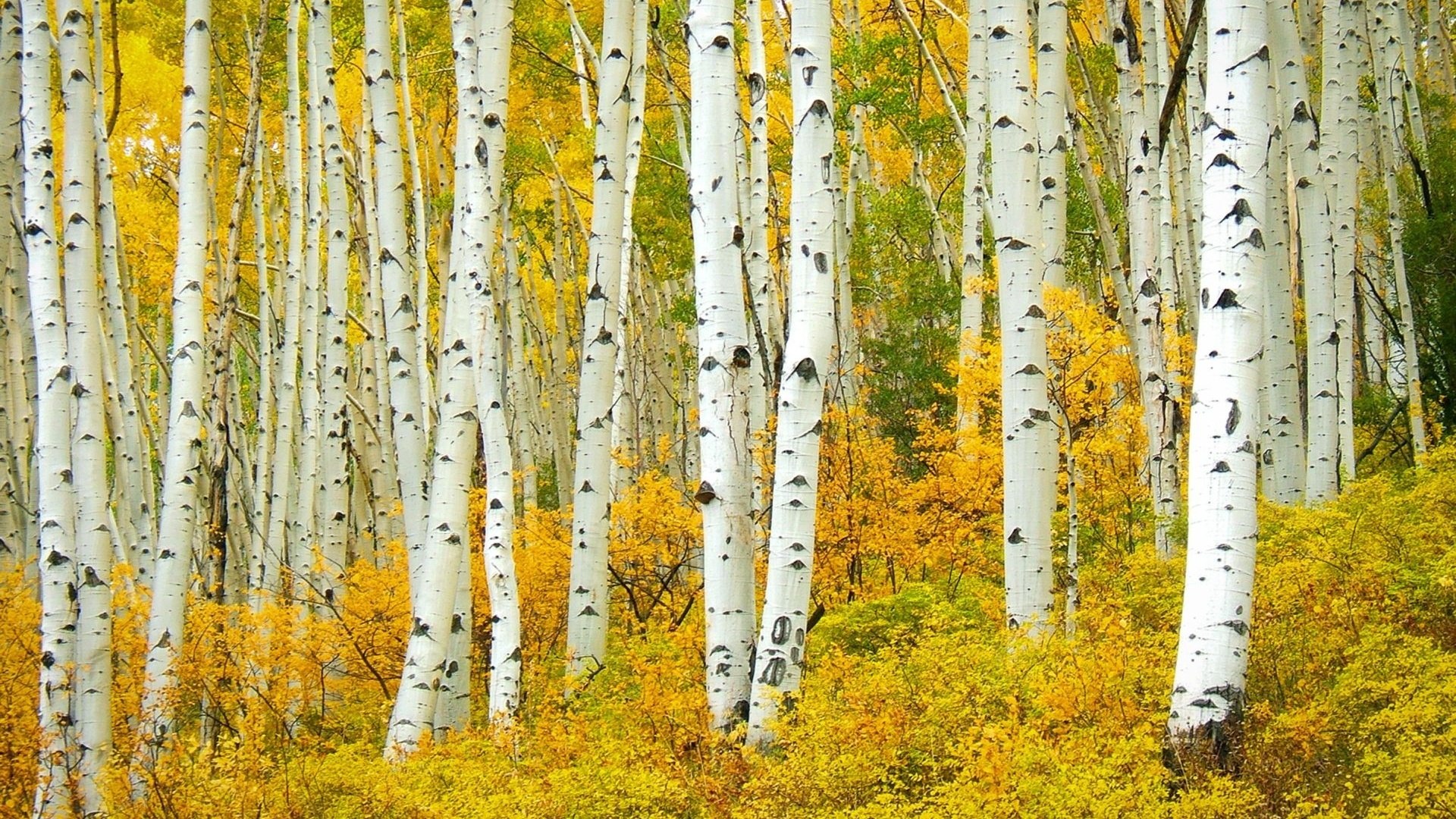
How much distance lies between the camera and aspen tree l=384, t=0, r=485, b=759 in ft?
21.6

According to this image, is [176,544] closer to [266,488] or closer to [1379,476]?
[266,488]

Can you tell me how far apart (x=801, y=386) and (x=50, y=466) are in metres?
4.06

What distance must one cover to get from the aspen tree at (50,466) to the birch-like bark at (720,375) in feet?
11.2

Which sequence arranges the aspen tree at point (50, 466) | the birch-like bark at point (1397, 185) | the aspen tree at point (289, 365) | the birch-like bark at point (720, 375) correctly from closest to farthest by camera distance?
the birch-like bark at point (720, 375)
the aspen tree at point (50, 466)
the birch-like bark at point (1397, 185)
the aspen tree at point (289, 365)

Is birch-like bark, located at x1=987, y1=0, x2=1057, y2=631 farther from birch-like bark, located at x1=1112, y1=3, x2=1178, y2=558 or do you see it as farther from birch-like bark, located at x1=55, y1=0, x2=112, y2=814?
birch-like bark, located at x1=55, y1=0, x2=112, y2=814

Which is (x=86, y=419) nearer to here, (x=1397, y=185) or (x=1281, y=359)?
(x=1281, y=359)

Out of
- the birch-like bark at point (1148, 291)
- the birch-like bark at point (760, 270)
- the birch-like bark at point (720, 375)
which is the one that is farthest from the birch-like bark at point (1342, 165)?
the birch-like bark at point (720, 375)

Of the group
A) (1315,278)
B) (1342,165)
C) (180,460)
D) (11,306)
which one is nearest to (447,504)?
(180,460)

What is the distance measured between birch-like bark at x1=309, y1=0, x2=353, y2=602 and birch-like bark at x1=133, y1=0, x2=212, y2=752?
2385 mm

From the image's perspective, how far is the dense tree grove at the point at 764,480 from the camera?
4.53m

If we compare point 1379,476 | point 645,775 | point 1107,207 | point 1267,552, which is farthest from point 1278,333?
point 1107,207

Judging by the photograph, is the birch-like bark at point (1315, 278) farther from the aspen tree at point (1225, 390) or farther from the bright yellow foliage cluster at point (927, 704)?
the aspen tree at point (1225, 390)

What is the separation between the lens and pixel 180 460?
684cm

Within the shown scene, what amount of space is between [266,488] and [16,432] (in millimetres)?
2007
